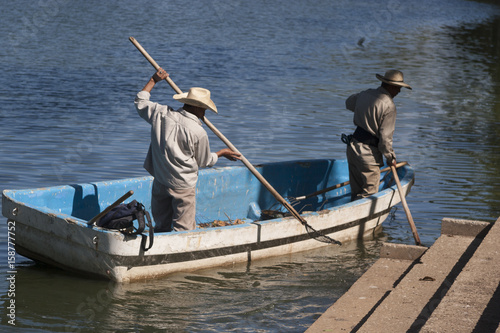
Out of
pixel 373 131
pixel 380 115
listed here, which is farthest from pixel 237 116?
pixel 380 115

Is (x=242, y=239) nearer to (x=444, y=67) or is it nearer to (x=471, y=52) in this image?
(x=444, y=67)

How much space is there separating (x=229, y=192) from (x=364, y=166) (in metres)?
1.74

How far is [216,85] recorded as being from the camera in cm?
2158

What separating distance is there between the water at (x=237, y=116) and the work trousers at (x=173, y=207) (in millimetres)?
548

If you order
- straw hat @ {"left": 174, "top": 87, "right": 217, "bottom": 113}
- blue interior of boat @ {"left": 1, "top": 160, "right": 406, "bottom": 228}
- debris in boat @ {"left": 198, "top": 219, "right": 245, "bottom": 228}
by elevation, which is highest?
straw hat @ {"left": 174, "top": 87, "right": 217, "bottom": 113}

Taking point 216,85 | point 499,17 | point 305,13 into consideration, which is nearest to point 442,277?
point 216,85

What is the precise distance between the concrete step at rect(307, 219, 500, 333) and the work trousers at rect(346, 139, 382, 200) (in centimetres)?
178

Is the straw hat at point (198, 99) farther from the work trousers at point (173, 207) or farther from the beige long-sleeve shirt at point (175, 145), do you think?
the work trousers at point (173, 207)

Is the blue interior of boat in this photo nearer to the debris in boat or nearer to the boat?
the boat

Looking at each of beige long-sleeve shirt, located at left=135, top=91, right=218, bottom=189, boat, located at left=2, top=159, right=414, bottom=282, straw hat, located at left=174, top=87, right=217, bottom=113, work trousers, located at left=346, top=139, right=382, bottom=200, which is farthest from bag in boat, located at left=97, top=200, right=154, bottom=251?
work trousers, located at left=346, top=139, right=382, bottom=200

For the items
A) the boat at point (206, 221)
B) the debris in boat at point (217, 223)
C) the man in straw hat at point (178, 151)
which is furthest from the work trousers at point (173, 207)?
the debris in boat at point (217, 223)

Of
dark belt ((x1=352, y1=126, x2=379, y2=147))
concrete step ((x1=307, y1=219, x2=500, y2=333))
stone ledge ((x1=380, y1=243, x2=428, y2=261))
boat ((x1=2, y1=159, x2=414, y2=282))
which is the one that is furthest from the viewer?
dark belt ((x1=352, y1=126, x2=379, y2=147))

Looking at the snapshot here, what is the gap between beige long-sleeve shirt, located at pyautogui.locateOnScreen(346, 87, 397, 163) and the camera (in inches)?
393

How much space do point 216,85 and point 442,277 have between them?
14.7 metres
